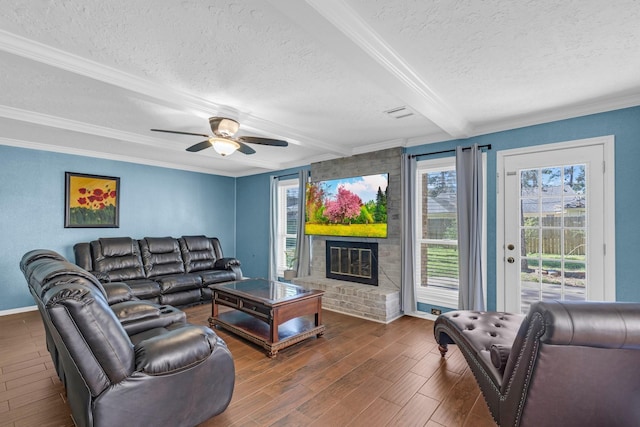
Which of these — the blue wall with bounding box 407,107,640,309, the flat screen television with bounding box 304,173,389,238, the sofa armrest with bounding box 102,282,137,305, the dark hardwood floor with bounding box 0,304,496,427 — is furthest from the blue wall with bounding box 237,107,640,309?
the sofa armrest with bounding box 102,282,137,305

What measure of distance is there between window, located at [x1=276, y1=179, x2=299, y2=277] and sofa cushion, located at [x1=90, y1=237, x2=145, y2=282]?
2.51 metres

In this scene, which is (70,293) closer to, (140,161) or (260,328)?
(260,328)

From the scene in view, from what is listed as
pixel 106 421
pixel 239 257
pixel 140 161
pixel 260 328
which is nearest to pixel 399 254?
pixel 260 328

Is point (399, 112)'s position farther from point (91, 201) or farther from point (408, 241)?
point (91, 201)

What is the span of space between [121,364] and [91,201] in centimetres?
447

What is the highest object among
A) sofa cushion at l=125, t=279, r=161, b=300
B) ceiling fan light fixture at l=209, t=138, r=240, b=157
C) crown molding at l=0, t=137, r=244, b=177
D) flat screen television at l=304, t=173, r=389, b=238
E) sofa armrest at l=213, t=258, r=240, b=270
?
crown molding at l=0, t=137, r=244, b=177

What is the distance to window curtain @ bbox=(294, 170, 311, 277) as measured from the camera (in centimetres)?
543

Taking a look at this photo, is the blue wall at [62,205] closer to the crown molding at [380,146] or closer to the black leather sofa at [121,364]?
the black leather sofa at [121,364]

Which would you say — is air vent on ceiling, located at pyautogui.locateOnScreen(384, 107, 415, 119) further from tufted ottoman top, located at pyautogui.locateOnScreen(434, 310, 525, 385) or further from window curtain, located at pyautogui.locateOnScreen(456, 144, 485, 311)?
tufted ottoman top, located at pyautogui.locateOnScreen(434, 310, 525, 385)

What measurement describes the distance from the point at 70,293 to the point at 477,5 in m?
2.51

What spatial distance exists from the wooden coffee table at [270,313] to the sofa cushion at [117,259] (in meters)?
1.72

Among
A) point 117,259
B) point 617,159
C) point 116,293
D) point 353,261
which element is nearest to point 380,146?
point 353,261

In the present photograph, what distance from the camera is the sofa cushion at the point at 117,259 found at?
4.39 meters

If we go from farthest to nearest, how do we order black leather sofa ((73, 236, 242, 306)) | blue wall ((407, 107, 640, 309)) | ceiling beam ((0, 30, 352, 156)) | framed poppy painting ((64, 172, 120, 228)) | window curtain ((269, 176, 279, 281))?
window curtain ((269, 176, 279, 281)) < framed poppy painting ((64, 172, 120, 228)) < black leather sofa ((73, 236, 242, 306)) < blue wall ((407, 107, 640, 309)) < ceiling beam ((0, 30, 352, 156))
